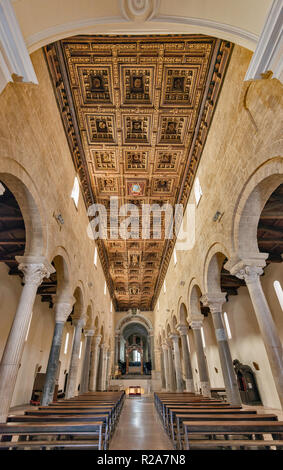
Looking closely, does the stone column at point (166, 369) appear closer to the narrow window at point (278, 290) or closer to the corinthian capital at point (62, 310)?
the narrow window at point (278, 290)

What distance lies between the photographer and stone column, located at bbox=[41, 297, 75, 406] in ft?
25.1

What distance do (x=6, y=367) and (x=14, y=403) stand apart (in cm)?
910

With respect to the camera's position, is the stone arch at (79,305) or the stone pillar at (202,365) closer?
the stone pillar at (202,365)

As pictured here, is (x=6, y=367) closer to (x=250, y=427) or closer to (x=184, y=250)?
(x=250, y=427)

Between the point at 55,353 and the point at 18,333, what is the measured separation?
3231 millimetres

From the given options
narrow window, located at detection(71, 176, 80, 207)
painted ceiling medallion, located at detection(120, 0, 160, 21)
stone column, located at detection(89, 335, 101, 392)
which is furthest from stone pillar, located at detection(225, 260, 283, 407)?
stone column, located at detection(89, 335, 101, 392)

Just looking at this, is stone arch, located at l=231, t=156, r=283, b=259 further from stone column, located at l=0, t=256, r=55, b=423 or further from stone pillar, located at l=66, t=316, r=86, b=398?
stone pillar, located at l=66, t=316, r=86, b=398

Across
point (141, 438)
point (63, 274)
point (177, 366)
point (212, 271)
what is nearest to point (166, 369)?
point (177, 366)

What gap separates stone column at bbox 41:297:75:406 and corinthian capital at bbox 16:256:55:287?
279 cm

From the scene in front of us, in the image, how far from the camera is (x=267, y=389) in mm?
11719

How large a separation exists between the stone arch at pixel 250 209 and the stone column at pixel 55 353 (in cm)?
643

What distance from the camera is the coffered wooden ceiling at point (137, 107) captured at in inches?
305

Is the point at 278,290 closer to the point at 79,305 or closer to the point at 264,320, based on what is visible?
the point at 264,320

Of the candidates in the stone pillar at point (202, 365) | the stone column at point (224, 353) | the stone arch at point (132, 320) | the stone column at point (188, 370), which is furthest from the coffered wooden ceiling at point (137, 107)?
the stone arch at point (132, 320)
